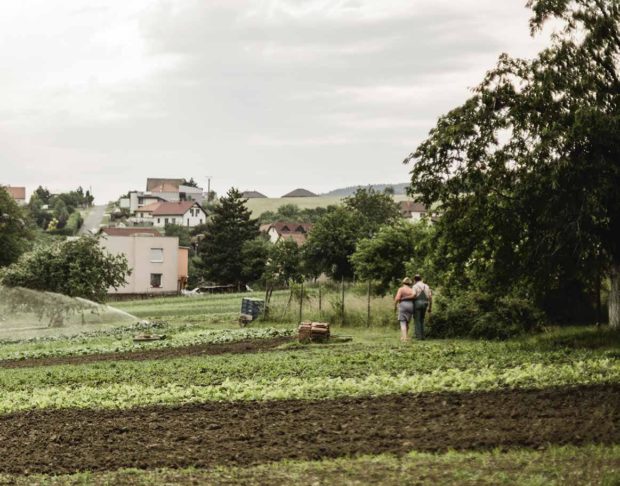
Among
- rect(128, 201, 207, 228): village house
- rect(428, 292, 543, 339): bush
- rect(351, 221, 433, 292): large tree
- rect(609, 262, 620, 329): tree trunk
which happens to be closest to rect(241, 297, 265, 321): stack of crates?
rect(351, 221, 433, 292): large tree

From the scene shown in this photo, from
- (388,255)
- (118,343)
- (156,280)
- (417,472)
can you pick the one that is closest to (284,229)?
(156,280)

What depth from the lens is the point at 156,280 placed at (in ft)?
339

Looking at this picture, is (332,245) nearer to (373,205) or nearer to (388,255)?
(388,255)

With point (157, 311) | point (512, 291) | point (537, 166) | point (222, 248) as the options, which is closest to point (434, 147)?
point (537, 166)

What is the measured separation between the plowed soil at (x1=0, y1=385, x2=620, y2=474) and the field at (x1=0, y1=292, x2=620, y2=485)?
0.04 meters

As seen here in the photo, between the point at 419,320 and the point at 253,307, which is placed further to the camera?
the point at 253,307

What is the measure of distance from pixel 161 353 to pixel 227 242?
7607 cm

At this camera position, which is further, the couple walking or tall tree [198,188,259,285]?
tall tree [198,188,259,285]

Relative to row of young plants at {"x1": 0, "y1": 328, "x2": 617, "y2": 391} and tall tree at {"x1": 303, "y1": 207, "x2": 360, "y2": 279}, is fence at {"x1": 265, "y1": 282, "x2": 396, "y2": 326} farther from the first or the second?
tall tree at {"x1": 303, "y1": 207, "x2": 360, "y2": 279}

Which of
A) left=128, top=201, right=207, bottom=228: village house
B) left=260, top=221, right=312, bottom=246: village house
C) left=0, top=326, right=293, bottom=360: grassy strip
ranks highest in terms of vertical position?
left=128, top=201, right=207, bottom=228: village house

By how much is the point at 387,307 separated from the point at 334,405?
2105 centimetres

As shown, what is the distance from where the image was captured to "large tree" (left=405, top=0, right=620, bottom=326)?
2252cm

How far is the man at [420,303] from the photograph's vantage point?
28000 millimetres

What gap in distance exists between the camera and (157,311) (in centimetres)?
6538
